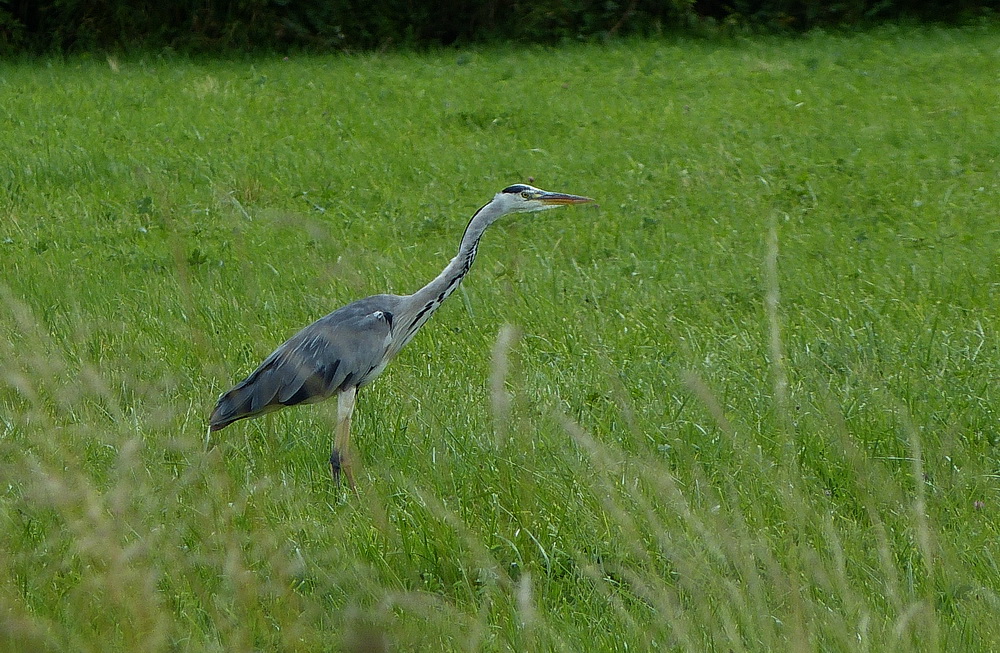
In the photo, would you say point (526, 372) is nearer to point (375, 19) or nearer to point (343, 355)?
point (343, 355)

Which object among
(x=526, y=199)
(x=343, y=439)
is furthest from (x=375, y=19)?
(x=343, y=439)

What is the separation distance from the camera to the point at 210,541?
3254 mm

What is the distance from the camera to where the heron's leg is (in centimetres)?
412

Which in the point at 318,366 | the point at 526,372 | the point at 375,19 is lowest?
the point at 375,19

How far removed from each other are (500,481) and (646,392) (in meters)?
1.17

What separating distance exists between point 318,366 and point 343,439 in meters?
0.35

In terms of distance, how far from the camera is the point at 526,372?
5.26 metres

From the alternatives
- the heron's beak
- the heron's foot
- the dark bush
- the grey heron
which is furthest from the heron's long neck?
the dark bush

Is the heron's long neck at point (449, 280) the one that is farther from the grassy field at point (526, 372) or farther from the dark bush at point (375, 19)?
the dark bush at point (375, 19)

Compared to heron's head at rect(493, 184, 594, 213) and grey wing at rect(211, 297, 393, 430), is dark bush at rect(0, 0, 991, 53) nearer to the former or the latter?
heron's head at rect(493, 184, 594, 213)

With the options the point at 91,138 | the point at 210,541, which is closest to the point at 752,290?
the point at 210,541

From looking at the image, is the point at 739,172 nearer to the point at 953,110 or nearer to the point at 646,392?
the point at 953,110

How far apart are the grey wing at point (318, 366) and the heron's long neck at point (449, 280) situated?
0.33 ft

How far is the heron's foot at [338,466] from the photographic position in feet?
13.3
